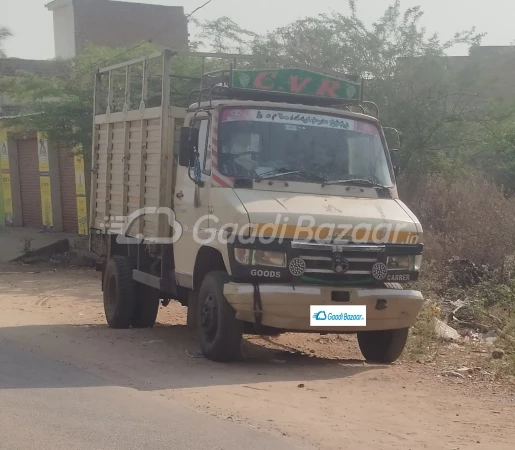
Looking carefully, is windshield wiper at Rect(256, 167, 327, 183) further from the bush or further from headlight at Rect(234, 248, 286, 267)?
the bush

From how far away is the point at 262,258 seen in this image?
25.4 ft

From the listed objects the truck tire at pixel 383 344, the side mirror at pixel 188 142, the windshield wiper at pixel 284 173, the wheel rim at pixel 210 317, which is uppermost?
the side mirror at pixel 188 142

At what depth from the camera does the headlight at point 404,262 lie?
8.09 m

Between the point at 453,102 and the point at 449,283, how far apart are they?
404 centimetres

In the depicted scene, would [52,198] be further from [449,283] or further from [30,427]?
[30,427]

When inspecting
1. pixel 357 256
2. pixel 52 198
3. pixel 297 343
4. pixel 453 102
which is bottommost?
pixel 52 198

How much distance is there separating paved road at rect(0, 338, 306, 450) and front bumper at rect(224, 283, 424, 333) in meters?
1.29

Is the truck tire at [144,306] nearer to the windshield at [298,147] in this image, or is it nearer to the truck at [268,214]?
the truck at [268,214]

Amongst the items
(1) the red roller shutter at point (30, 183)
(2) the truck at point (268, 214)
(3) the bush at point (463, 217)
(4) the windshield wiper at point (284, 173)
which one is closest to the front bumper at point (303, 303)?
(2) the truck at point (268, 214)

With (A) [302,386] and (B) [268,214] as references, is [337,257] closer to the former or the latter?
(B) [268,214]

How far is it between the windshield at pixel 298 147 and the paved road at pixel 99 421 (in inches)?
100

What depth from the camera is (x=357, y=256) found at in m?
7.90

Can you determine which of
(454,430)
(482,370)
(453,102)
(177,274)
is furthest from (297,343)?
(453,102)

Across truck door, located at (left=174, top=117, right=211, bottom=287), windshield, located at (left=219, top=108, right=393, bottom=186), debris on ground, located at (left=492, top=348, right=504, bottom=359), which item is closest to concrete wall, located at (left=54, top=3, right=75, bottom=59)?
truck door, located at (left=174, top=117, right=211, bottom=287)
